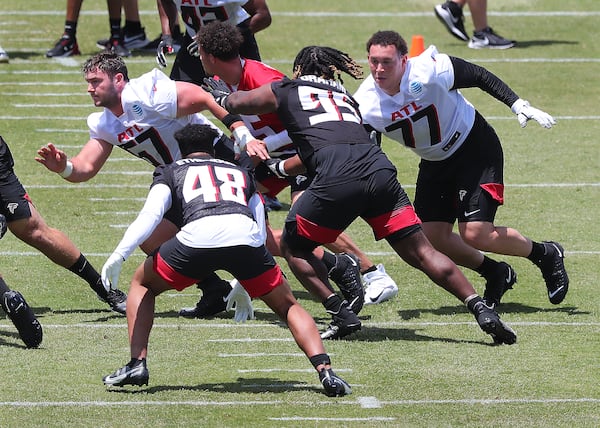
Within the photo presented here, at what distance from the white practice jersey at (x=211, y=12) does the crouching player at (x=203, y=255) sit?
444cm

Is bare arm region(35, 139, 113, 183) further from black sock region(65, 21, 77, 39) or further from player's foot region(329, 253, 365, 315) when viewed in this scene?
black sock region(65, 21, 77, 39)

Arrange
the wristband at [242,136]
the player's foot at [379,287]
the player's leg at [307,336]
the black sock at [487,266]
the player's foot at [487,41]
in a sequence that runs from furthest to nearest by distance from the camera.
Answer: the player's foot at [487,41], the player's foot at [379,287], the black sock at [487,266], the wristband at [242,136], the player's leg at [307,336]

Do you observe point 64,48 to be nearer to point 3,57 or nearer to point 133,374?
point 3,57

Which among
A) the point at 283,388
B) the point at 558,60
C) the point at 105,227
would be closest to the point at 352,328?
the point at 283,388

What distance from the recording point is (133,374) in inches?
248

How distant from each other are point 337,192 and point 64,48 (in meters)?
8.49

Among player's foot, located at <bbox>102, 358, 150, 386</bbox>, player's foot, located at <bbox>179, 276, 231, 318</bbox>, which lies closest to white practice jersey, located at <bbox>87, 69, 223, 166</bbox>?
player's foot, located at <bbox>179, 276, 231, 318</bbox>

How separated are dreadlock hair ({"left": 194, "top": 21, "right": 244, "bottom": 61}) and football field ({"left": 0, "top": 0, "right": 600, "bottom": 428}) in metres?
1.62

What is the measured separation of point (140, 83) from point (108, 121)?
314 millimetres

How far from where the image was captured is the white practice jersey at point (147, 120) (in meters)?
8.02

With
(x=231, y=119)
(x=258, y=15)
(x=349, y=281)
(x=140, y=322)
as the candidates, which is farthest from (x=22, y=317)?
(x=258, y=15)

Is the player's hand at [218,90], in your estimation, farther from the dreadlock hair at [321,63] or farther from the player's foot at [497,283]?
the player's foot at [497,283]

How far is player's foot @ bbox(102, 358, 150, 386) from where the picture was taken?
629 centimetres

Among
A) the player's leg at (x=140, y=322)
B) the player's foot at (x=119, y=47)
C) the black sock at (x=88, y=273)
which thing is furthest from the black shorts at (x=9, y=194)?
the player's foot at (x=119, y=47)
